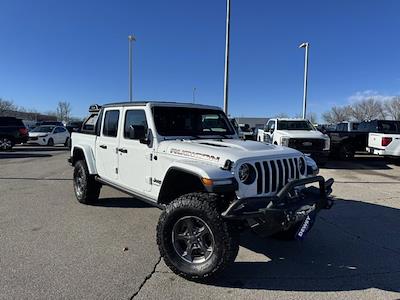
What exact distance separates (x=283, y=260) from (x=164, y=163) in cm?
190

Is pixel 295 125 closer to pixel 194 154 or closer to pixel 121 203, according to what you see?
pixel 121 203

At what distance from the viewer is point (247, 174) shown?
4340mm

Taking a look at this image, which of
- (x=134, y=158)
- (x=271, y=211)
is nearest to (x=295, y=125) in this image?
(x=134, y=158)

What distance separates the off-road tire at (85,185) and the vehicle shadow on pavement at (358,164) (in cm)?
1001

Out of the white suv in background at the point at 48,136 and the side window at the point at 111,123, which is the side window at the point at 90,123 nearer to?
the side window at the point at 111,123

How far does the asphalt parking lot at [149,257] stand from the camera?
13.0 feet

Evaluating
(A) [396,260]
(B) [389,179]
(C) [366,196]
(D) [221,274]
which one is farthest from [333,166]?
(D) [221,274]

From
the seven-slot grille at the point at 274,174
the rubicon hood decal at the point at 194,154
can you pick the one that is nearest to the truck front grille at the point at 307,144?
the seven-slot grille at the point at 274,174

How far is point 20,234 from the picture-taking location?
570cm

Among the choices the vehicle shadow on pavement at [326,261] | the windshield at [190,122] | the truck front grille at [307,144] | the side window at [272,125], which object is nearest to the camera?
the vehicle shadow on pavement at [326,261]

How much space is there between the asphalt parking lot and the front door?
0.75 m

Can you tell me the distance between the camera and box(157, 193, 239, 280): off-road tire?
401 centimetres

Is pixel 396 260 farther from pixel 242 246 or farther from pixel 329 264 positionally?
Result: pixel 242 246

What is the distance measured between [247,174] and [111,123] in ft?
10.2
